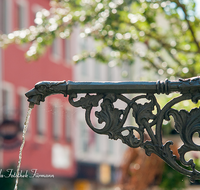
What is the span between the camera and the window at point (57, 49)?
23378mm

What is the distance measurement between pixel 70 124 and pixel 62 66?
2.47 meters

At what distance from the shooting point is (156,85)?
112 inches

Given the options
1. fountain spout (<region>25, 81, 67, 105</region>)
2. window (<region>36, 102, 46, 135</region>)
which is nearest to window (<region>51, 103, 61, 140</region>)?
window (<region>36, 102, 46, 135</region>)

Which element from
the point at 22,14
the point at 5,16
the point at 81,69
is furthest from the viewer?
the point at 81,69

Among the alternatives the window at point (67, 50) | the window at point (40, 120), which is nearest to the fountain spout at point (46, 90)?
the window at point (40, 120)

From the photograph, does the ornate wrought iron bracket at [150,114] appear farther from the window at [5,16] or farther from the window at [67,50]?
the window at [67,50]

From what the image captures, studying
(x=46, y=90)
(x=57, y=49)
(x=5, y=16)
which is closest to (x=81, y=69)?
→ (x=57, y=49)

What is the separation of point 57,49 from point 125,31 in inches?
651

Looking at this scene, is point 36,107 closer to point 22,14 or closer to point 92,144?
point 22,14

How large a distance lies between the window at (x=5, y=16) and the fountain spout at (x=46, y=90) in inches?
624

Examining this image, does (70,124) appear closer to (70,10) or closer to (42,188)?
(42,188)

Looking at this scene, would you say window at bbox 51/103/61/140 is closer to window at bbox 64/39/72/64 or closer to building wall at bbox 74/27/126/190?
building wall at bbox 74/27/126/190

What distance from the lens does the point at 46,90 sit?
116 inches

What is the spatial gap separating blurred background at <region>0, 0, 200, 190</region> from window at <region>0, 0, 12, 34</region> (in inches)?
1.5
